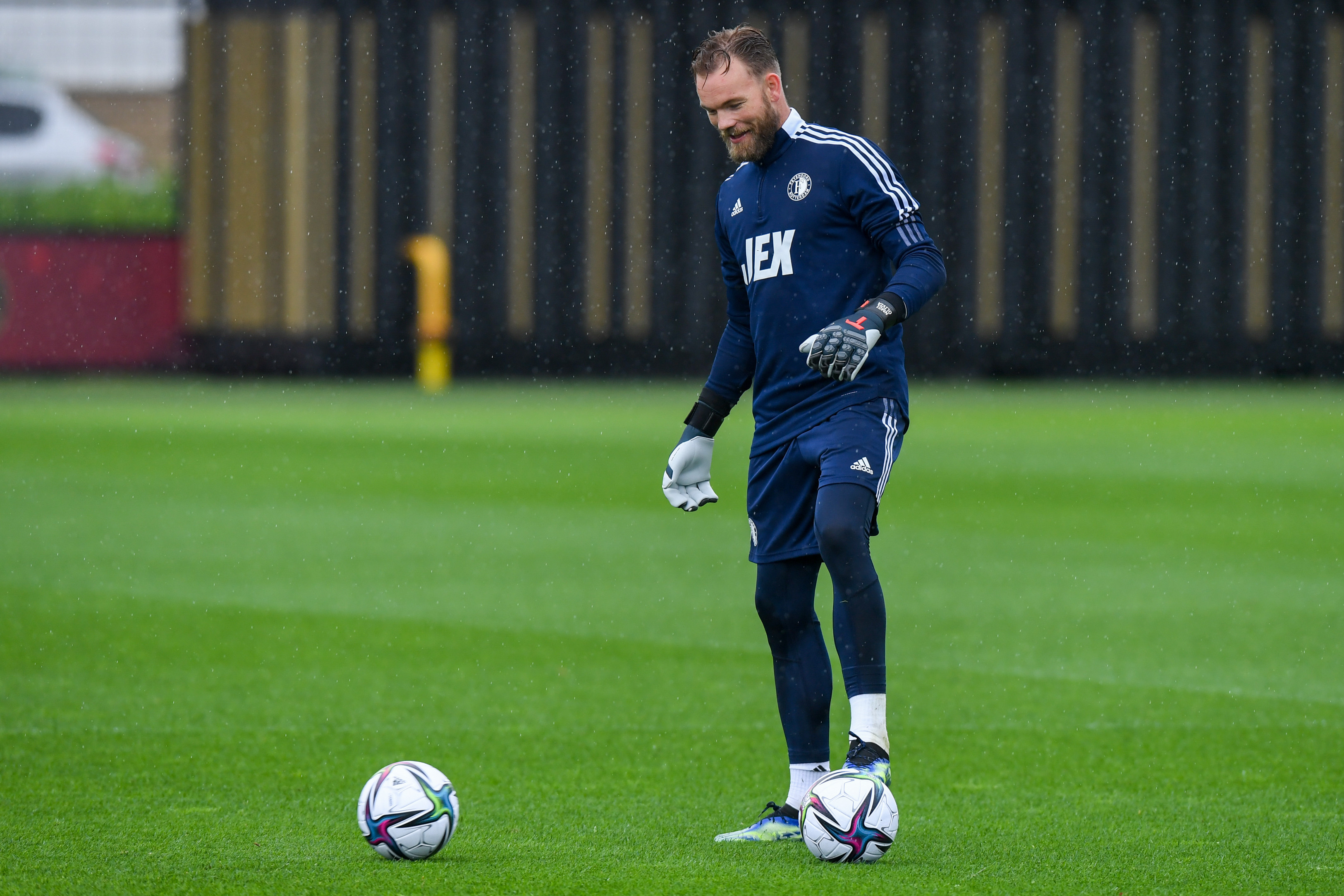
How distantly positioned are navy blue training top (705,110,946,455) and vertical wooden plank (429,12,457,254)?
95.1 ft

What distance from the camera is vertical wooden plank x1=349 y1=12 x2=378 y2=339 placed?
109 feet

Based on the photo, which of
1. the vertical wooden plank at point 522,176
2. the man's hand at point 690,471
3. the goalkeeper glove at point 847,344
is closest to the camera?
the goalkeeper glove at point 847,344

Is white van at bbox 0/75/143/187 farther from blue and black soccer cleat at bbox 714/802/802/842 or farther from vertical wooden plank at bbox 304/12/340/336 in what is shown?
blue and black soccer cleat at bbox 714/802/802/842

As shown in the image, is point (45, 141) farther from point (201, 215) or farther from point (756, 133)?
point (756, 133)

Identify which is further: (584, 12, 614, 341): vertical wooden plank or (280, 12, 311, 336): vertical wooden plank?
(584, 12, 614, 341): vertical wooden plank

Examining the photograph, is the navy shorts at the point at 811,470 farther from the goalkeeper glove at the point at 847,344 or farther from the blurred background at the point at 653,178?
the blurred background at the point at 653,178

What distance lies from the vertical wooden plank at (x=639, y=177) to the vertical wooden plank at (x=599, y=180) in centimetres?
32

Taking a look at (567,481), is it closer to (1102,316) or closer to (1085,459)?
(1085,459)

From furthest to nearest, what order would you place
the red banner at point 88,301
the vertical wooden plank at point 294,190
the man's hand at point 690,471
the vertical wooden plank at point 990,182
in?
1. the vertical wooden plank at point 990,182
2. the vertical wooden plank at point 294,190
3. the red banner at point 88,301
4. the man's hand at point 690,471

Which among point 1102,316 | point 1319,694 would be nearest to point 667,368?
point 1102,316

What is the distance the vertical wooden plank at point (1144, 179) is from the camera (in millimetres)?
33500

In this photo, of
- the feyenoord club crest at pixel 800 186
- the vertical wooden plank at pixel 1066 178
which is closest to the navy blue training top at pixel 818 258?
the feyenoord club crest at pixel 800 186

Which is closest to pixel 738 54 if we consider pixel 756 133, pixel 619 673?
pixel 756 133

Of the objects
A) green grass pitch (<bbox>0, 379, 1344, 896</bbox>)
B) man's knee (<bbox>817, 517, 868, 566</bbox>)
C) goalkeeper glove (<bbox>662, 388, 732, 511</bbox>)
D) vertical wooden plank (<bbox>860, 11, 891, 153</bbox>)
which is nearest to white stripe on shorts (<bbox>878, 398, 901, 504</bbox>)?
man's knee (<bbox>817, 517, 868, 566</bbox>)
